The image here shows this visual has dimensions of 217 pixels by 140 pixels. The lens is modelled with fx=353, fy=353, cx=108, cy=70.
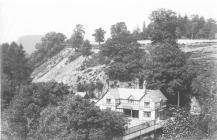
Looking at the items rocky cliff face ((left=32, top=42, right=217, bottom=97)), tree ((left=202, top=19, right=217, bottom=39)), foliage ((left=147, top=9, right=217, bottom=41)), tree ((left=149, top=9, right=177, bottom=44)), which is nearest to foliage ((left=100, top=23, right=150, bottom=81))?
rocky cliff face ((left=32, top=42, right=217, bottom=97))

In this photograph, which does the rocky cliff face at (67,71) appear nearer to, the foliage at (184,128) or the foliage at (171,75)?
the foliage at (171,75)

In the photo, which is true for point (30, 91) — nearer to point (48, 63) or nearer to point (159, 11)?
point (159, 11)

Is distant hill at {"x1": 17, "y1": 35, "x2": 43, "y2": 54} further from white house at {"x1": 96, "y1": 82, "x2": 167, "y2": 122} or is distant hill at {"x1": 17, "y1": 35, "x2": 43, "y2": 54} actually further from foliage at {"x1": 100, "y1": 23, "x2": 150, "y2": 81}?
white house at {"x1": 96, "y1": 82, "x2": 167, "y2": 122}

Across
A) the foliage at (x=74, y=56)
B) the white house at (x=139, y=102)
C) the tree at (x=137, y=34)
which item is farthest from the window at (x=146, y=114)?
the foliage at (x=74, y=56)

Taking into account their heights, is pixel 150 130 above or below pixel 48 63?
below

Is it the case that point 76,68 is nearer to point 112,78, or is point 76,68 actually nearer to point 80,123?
point 112,78

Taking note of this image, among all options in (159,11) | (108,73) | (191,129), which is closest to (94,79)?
(108,73)
